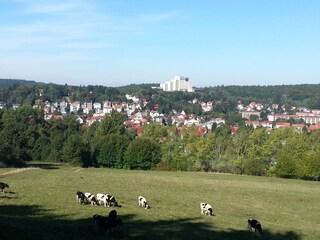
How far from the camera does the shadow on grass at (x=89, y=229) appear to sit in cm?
2022

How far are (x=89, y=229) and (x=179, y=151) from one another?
7346 cm

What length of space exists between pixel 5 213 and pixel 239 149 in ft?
260

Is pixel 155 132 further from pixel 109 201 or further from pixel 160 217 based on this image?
pixel 160 217

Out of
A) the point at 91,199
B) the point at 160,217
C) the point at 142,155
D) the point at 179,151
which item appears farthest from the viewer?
the point at 179,151

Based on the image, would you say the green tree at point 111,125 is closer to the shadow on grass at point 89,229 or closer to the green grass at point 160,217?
the green grass at point 160,217

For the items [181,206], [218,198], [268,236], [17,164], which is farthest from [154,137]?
[268,236]

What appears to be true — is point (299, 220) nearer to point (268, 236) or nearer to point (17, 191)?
point (268, 236)

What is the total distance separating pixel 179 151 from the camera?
9569 centimetres

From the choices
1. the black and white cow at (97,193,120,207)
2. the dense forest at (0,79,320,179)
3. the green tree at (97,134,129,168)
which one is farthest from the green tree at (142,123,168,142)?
the black and white cow at (97,193,120,207)

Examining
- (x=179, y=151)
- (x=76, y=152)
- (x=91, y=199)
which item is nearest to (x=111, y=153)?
(x=76, y=152)

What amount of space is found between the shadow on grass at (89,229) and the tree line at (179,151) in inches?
2268

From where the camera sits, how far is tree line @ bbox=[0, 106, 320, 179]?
271 ft

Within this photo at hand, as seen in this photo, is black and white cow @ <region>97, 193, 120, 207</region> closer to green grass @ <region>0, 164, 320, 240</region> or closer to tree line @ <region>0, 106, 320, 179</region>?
green grass @ <region>0, 164, 320, 240</region>

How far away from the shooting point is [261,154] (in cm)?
9012
